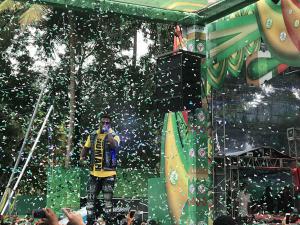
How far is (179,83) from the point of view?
7.32 meters

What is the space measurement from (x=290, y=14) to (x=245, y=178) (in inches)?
287

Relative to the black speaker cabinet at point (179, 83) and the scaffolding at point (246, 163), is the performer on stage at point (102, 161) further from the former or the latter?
the scaffolding at point (246, 163)

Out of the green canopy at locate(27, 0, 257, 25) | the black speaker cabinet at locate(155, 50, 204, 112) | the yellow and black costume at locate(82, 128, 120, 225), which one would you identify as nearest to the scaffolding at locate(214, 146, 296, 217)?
the black speaker cabinet at locate(155, 50, 204, 112)

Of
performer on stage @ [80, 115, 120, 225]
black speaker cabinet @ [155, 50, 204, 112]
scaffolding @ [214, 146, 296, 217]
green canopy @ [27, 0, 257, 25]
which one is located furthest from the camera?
scaffolding @ [214, 146, 296, 217]

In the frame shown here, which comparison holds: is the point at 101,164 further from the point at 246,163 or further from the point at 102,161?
the point at 246,163

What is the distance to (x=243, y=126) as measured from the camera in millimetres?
12352

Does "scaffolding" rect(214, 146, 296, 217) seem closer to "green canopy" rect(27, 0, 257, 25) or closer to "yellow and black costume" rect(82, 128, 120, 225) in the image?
"green canopy" rect(27, 0, 257, 25)

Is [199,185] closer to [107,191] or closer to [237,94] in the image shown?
[107,191]

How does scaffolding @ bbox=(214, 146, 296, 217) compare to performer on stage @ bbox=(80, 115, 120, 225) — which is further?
scaffolding @ bbox=(214, 146, 296, 217)

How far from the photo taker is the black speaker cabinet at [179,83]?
7.30m

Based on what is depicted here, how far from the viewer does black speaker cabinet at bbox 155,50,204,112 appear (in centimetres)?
730

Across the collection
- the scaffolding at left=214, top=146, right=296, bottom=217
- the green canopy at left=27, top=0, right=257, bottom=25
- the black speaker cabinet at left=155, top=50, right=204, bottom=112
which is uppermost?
the green canopy at left=27, top=0, right=257, bottom=25

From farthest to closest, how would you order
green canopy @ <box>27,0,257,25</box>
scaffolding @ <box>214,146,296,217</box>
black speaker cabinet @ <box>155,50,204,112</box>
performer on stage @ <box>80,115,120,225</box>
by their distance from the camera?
1. scaffolding @ <box>214,146,296,217</box>
2. black speaker cabinet @ <box>155,50,204,112</box>
3. green canopy @ <box>27,0,257,25</box>
4. performer on stage @ <box>80,115,120,225</box>

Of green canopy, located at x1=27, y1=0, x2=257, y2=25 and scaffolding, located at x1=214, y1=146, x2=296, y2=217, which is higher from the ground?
green canopy, located at x1=27, y1=0, x2=257, y2=25
